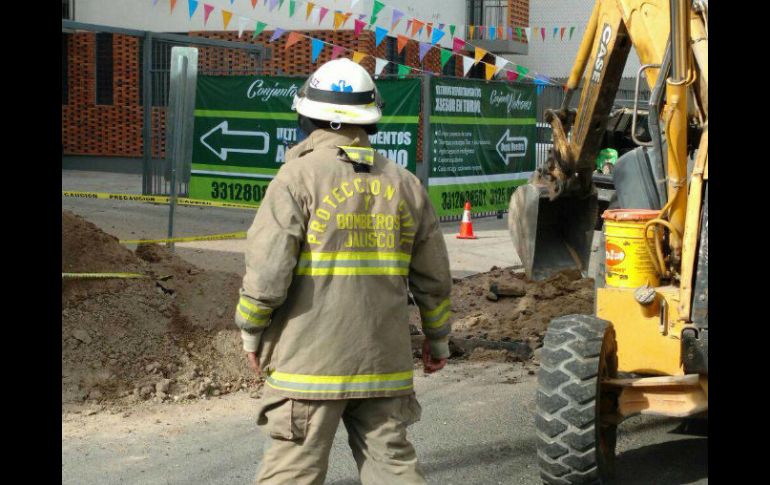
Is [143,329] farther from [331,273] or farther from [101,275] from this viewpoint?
[331,273]

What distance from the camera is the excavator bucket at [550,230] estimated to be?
9.19 m

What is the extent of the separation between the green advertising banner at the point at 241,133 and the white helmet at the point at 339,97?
9.51 meters

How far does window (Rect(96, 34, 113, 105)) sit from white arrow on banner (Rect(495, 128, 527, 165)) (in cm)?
1178

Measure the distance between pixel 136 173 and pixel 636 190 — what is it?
18.1m

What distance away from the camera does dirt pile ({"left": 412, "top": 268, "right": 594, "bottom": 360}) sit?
29.6 ft

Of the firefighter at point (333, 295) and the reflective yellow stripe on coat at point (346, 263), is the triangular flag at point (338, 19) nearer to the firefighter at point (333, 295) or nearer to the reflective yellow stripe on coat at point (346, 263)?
the firefighter at point (333, 295)

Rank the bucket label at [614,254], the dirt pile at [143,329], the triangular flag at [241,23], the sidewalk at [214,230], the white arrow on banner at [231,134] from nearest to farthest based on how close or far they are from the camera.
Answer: the bucket label at [614,254] < the dirt pile at [143,329] < the sidewalk at [214,230] < the white arrow on banner at [231,134] < the triangular flag at [241,23]

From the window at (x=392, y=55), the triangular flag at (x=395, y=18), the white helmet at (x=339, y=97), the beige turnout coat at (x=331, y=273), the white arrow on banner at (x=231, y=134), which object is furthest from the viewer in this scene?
the window at (x=392, y=55)

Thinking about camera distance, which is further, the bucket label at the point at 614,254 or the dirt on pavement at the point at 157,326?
the dirt on pavement at the point at 157,326

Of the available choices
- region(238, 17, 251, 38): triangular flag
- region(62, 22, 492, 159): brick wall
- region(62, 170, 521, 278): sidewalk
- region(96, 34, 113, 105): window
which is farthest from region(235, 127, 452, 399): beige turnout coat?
region(96, 34, 113, 105): window

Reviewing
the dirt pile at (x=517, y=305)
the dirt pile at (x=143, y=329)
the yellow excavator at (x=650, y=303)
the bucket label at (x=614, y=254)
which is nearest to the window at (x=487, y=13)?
the dirt pile at (x=517, y=305)

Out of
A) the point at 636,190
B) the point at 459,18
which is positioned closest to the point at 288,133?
the point at 636,190

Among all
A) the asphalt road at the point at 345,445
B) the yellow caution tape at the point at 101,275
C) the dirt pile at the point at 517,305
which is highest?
the yellow caution tape at the point at 101,275

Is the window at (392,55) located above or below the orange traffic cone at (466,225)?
above
